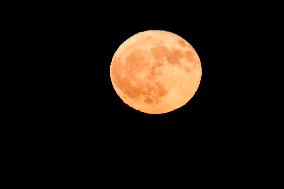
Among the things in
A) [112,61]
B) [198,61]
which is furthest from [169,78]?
[112,61]

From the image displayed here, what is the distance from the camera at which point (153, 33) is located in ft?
22.8

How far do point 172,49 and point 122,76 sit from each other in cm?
101

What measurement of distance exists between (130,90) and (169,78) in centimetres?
74

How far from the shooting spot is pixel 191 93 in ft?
22.9

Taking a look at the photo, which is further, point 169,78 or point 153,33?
point 153,33

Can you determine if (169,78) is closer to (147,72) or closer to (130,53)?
(147,72)

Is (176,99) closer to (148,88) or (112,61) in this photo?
(148,88)

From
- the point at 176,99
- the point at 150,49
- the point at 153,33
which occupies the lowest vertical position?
the point at 176,99

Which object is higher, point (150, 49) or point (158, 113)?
point (150, 49)

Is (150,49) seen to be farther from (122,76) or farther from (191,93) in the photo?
(191,93)

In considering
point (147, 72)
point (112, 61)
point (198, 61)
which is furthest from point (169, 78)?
point (112, 61)

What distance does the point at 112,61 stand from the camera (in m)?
7.16

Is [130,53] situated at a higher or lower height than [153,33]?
lower

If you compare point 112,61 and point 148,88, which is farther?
point 112,61
